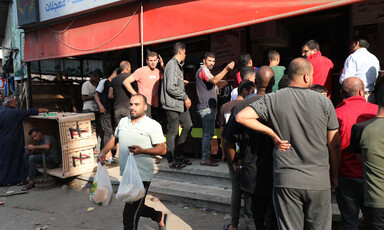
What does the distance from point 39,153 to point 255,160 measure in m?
5.54

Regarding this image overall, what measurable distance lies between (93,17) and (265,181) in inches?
220

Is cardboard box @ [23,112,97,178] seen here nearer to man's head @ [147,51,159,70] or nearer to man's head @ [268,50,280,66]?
man's head @ [147,51,159,70]

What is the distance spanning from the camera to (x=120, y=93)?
6.07 m

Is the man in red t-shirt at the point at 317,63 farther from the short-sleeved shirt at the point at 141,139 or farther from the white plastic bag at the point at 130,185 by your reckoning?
the white plastic bag at the point at 130,185

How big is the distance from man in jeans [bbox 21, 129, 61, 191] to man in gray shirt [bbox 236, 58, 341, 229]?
17.9 feet

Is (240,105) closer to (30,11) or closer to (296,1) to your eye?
(296,1)

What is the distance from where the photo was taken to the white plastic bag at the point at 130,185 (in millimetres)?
3158

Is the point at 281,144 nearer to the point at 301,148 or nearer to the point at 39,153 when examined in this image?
the point at 301,148

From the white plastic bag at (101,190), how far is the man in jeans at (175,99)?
183 centimetres

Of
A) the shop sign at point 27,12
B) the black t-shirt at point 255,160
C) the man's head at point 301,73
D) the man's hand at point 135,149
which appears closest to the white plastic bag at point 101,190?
the man's hand at point 135,149

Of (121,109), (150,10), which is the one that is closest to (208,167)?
(121,109)

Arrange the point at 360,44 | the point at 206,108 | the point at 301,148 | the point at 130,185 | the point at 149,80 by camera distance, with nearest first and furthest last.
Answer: the point at 301,148 → the point at 130,185 → the point at 360,44 → the point at 206,108 → the point at 149,80

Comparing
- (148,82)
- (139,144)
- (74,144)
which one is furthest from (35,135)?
(139,144)

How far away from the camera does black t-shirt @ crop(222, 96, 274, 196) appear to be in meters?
2.71
